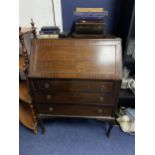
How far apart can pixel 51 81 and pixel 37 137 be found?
2.31ft

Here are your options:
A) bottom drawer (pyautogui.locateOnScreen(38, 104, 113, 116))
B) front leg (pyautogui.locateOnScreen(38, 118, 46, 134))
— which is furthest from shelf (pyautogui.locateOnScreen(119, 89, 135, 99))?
front leg (pyautogui.locateOnScreen(38, 118, 46, 134))

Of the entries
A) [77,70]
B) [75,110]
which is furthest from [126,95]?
[77,70]

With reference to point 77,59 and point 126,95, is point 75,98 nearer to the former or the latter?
point 77,59

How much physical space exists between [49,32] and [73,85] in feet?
1.96

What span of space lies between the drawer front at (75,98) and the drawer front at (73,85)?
0.18ft

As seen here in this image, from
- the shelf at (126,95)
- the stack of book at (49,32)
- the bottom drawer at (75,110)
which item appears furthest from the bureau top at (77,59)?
the shelf at (126,95)

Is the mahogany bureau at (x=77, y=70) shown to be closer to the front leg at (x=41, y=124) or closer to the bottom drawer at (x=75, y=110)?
the bottom drawer at (x=75, y=110)

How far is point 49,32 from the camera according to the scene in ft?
5.72

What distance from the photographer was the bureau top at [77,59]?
1452mm

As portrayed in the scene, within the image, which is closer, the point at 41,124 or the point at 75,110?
the point at 75,110

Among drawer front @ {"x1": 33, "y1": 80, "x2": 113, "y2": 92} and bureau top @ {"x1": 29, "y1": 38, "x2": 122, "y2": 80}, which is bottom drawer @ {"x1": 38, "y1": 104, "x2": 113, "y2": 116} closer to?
drawer front @ {"x1": 33, "y1": 80, "x2": 113, "y2": 92}

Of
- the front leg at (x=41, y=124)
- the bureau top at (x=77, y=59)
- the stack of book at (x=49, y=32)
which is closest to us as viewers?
the bureau top at (x=77, y=59)

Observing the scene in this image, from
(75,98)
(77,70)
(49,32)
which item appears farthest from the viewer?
(49,32)
